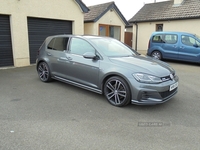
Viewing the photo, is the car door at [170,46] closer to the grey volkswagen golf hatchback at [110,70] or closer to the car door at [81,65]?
the grey volkswagen golf hatchback at [110,70]

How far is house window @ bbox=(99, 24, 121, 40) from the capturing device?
13966mm

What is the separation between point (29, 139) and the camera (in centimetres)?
287

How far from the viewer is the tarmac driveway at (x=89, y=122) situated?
281 cm

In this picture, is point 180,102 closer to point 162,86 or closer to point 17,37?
point 162,86

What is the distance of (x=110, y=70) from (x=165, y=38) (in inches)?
313

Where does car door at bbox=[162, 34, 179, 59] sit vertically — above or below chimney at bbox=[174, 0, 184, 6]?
below

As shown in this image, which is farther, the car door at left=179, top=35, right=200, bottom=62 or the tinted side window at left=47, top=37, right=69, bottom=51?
the car door at left=179, top=35, right=200, bottom=62

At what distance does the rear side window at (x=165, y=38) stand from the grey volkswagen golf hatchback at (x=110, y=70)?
6.37 meters

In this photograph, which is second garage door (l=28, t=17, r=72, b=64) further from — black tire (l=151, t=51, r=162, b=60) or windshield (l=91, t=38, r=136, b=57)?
black tire (l=151, t=51, r=162, b=60)

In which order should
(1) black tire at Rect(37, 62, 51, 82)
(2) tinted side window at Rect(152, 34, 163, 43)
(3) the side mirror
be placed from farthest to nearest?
1. (2) tinted side window at Rect(152, 34, 163, 43)
2. (1) black tire at Rect(37, 62, 51, 82)
3. (3) the side mirror

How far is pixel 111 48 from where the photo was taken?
4.95m

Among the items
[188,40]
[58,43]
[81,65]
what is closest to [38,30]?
[58,43]

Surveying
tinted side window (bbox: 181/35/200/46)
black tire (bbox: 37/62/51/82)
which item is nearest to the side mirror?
black tire (bbox: 37/62/51/82)

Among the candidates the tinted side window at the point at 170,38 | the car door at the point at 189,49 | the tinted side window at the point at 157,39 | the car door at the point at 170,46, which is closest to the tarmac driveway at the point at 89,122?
the car door at the point at 189,49
